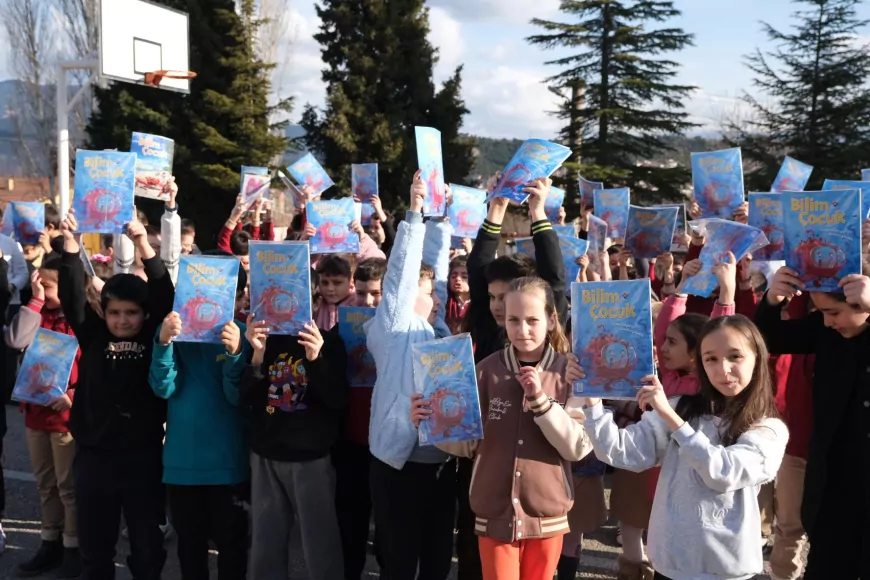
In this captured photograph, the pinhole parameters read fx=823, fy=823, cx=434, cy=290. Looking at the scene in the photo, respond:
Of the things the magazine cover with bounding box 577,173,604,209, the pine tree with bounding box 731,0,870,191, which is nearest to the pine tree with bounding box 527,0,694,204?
the pine tree with bounding box 731,0,870,191

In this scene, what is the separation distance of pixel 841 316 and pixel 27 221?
5674mm

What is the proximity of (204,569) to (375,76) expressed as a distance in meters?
21.8

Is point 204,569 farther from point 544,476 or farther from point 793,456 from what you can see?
point 793,456

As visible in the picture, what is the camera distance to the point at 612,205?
5875mm

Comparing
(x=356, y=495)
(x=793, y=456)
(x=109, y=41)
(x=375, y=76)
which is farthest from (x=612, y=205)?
(x=375, y=76)

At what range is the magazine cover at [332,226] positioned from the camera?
6281mm

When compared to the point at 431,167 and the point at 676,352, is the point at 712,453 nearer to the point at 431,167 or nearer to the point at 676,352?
the point at 676,352

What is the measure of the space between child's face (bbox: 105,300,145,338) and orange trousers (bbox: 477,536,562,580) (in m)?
2.09

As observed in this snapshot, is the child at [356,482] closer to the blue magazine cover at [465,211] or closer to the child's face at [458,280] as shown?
the child's face at [458,280]

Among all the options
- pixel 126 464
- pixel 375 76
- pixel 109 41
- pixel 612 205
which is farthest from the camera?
pixel 375 76

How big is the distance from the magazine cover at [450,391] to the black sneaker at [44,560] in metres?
2.95

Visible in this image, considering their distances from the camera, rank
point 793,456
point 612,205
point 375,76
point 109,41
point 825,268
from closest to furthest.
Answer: point 825,268, point 793,456, point 612,205, point 109,41, point 375,76

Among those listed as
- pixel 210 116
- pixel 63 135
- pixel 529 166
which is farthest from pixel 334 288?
pixel 210 116

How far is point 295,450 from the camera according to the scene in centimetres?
407
